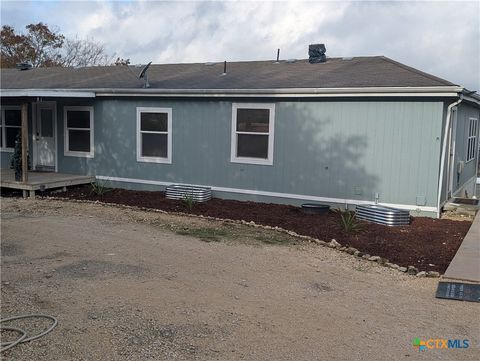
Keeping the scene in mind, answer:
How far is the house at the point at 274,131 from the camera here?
31.9 feet

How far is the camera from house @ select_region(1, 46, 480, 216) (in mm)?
9719

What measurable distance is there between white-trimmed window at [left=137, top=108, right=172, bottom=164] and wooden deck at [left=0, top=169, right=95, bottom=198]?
1728mm

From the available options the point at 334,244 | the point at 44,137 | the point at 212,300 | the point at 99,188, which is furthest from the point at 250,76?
the point at 212,300

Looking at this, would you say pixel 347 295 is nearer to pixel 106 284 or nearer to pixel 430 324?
pixel 430 324

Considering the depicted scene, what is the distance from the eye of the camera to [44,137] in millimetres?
14141

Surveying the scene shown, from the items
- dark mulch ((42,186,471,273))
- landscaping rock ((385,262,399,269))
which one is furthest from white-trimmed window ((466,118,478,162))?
landscaping rock ((385,262,399,269))

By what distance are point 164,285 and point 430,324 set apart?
2708 mm

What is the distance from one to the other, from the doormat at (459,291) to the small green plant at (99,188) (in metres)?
8.50

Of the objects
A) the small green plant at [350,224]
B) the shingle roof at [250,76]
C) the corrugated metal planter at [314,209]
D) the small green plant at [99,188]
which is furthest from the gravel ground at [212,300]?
the shingle roof at [250,76]

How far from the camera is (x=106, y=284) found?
17.4ft

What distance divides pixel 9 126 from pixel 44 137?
69.9 inches

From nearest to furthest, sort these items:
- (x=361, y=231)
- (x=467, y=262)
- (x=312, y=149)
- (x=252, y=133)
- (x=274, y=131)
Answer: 1. (x=467, y=262)
2. (x=361, y=231)
3. (x=312, y=149)
4. (x=274, y=131)
5. (x=252, y=133)

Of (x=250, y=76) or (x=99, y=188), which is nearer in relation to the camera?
(x=99, y=188)

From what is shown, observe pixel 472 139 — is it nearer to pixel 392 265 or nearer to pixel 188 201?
pixel 188 201
